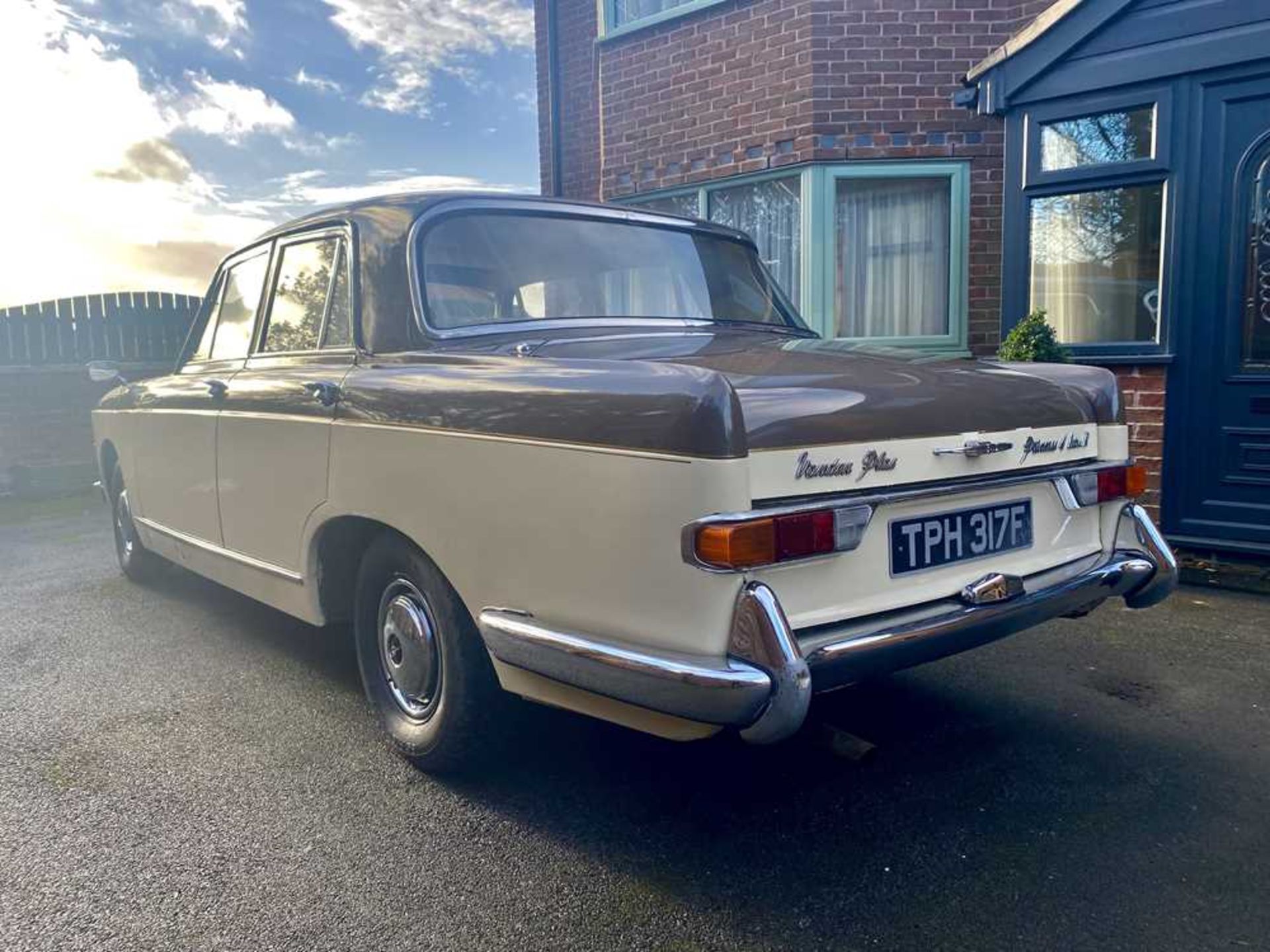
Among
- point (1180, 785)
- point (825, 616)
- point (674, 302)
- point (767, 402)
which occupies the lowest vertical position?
point (1180, 785)

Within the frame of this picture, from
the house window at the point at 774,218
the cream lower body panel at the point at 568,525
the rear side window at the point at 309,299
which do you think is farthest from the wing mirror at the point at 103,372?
the house window at the point at 774,218

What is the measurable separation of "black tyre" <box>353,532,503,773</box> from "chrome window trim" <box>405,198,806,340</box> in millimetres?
719

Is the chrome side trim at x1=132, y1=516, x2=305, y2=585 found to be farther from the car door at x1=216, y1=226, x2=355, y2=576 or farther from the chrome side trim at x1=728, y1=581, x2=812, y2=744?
the chrome side trim at x1=728, y1=581, x2=812, y2=744

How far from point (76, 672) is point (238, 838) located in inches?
77.3

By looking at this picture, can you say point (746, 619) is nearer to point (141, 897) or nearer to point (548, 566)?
point (548, 566)

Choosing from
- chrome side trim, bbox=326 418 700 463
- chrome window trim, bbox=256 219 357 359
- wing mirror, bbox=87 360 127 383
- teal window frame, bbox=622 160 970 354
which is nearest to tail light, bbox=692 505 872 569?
chrome side trim, bbox=326 418 700 463

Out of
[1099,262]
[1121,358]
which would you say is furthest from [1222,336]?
[1099,262]

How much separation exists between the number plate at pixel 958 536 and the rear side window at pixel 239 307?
2.91 meters

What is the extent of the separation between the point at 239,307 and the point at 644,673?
3.11 metres

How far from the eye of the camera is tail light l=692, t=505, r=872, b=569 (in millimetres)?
2102

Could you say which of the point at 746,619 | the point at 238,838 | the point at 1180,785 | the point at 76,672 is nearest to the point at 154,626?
the point at 76,672

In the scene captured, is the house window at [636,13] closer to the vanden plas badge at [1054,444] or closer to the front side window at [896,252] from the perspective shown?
the front side window at [896,252]

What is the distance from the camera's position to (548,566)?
2.39 metres

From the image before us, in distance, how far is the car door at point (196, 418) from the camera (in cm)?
409
